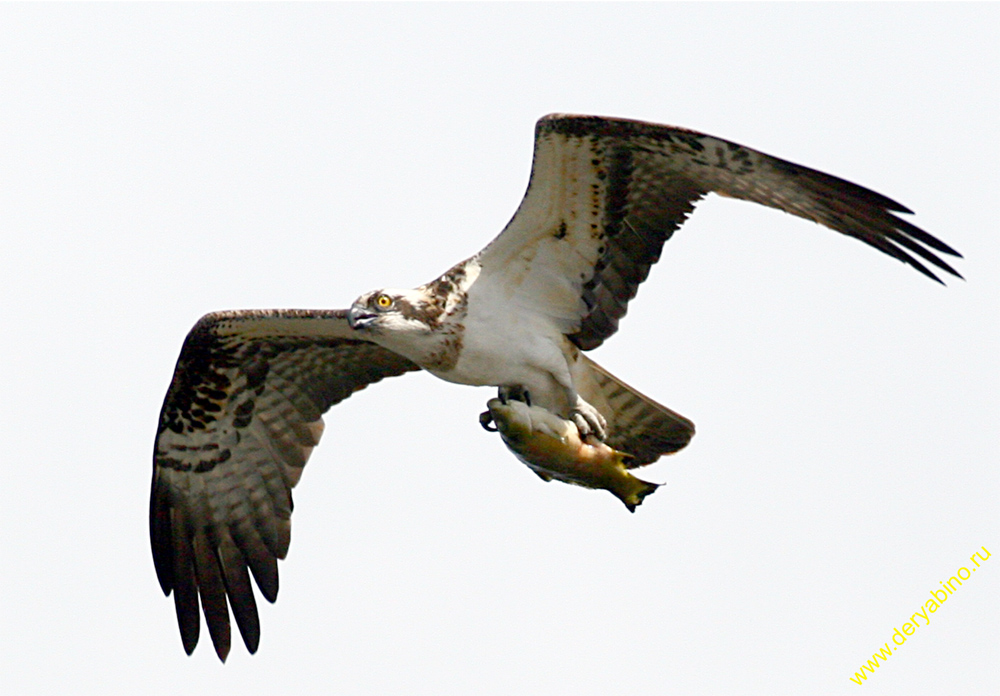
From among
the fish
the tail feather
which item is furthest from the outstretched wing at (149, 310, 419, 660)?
the fish

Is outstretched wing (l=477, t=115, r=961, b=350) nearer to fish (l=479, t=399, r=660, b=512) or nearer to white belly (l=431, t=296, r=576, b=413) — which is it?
white belly (l=431, t=296, r=576, b=413)

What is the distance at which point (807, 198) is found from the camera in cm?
965

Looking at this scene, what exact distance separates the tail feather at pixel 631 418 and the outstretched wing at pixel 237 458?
4.94ft

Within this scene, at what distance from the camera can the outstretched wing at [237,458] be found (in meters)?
11.6

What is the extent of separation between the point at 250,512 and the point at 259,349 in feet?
4.02

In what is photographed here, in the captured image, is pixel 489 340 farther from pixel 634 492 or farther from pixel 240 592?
pixel 240 592

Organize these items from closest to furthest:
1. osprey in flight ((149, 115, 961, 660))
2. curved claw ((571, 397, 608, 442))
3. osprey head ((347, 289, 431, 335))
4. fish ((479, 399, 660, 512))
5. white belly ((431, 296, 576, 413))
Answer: osprey in flight ((149, 115, 961, 660)) < fish ((479, 399, 660, 512)) < osprey head ((347, 289, 431, 335)) < white belly ((431, 296, 576, 413)) < curved claw ((571, 397, 608, 442))

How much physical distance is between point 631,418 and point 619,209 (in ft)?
4.77

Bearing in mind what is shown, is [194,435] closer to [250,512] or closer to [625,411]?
[250,512]

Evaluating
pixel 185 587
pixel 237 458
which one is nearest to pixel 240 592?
Answer: pixel 185 587

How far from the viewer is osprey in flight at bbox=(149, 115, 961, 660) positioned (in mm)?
9711

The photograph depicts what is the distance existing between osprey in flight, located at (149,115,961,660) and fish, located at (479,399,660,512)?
1.07ft

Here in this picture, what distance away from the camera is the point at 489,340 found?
1031 centimetres

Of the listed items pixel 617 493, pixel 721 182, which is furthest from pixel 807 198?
pixel 617 493
